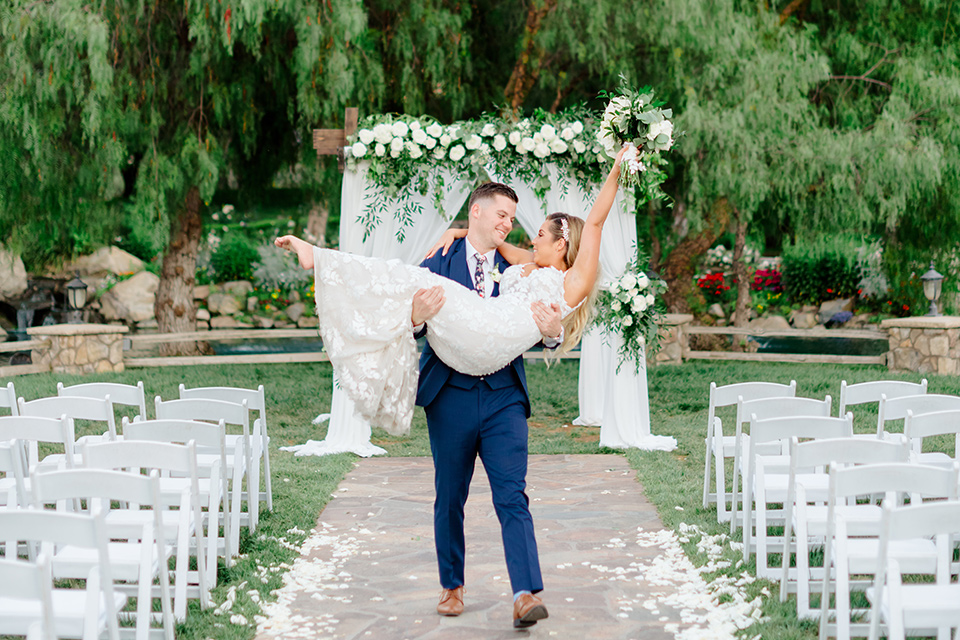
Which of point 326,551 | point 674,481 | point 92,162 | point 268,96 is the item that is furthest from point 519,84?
point 326,551

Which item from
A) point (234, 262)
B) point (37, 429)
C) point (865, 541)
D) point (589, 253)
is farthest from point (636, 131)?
point (234, 262)

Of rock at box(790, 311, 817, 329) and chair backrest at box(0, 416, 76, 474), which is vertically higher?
chair backrest at box(0, 416, 76, 474)

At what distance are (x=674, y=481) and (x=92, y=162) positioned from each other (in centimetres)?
705

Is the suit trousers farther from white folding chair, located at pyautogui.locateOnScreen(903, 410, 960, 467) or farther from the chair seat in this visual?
white folding chair, located at pyautogui.locateOnScreen(903, 410, 960, 467)

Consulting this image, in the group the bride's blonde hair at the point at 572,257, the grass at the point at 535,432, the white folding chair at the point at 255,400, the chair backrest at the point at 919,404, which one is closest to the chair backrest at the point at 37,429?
the grass at the point at 535,432

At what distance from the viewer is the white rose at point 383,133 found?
6.96 meters

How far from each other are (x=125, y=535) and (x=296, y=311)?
13.1m

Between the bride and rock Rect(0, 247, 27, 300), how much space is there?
13.6 metres

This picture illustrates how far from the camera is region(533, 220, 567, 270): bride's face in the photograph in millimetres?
3799

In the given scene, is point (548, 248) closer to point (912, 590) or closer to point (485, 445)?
point (485, 445)

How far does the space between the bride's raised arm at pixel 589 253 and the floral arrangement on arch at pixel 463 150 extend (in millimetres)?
3426

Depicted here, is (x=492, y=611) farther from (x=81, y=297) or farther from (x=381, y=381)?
(x=81, y=297)

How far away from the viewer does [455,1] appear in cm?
1078

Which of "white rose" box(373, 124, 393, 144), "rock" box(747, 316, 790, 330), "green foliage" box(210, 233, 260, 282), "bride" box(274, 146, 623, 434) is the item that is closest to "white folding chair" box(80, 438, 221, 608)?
"bride" box(274, 146, 623, 434)
